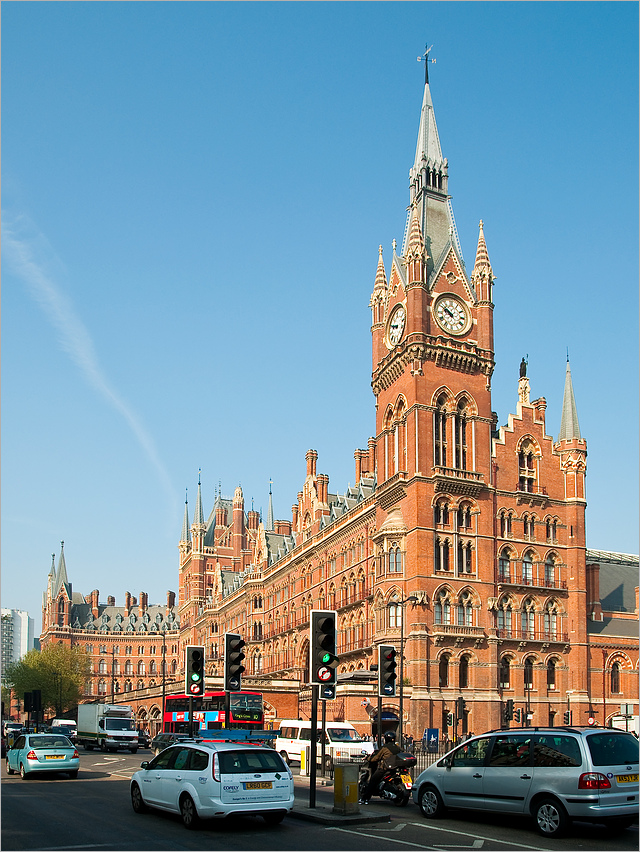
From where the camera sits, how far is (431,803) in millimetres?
20016

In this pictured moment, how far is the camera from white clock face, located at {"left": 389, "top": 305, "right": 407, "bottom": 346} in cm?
6669

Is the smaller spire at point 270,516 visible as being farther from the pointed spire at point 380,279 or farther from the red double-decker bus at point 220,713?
the red double-decker bus at point 220,713

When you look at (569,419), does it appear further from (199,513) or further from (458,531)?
(199,513)

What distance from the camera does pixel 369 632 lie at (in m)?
66.3

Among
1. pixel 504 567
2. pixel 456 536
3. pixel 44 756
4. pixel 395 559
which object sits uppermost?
pixel 456 536

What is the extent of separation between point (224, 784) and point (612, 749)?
23.5ft

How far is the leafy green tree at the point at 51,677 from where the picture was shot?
126 metres

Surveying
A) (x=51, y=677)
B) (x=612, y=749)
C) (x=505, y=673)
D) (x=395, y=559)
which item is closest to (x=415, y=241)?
(x=395, y=559)

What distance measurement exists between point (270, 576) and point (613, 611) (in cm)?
3684

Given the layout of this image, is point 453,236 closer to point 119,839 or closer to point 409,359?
point 409,359

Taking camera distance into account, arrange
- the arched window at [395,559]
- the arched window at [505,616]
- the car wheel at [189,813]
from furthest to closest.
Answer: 1. the arched window at [505,616]
2. the arched window at [395,559]
3. the car wheel at [189,813]

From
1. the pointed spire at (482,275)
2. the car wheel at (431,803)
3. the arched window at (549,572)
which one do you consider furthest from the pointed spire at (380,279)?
the car wheel at (431,803)

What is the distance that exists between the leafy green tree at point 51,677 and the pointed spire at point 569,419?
271ft

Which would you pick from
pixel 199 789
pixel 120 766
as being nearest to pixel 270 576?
pixel 120 766
